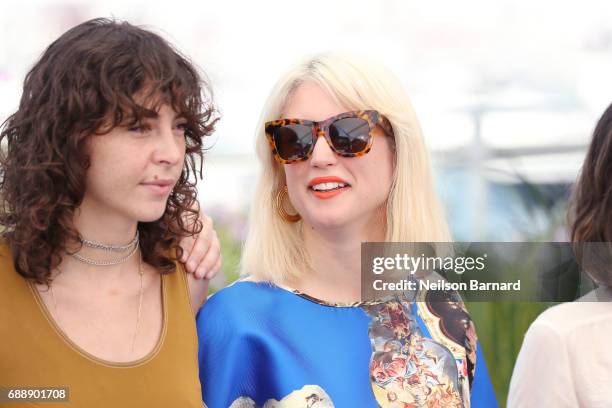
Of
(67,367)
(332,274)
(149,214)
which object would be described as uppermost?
(149,214)

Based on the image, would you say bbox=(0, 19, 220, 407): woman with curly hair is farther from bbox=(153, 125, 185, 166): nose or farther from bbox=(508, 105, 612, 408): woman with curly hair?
bbox=(508, 105, 612, 408): woman with curly hair

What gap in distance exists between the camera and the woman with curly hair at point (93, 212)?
202cm

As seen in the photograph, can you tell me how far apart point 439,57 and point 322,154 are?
12.3ft

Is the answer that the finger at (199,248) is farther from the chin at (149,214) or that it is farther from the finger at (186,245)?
the chin at (149,214)

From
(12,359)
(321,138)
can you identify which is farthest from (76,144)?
(321,138)

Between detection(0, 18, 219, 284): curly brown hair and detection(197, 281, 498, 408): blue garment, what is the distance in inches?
20.6

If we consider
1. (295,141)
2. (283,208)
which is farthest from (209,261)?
(295,141)

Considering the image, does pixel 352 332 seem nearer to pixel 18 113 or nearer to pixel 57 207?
pixel 57 207

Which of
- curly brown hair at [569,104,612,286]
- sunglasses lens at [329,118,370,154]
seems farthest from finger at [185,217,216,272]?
curly brown hair at [569,104,612,286]

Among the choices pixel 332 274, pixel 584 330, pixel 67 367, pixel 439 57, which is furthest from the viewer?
pixel 439 57

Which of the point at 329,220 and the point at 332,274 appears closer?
the point at 329,220

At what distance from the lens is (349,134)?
7.88 ft

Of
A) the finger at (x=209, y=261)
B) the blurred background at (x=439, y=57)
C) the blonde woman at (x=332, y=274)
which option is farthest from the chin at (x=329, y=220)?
A: the blurred background at (x=439, y=57)

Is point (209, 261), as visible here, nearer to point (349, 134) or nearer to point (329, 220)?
point (329, 220)
